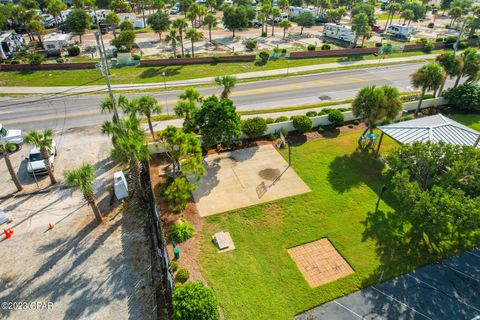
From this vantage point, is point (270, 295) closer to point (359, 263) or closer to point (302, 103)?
point (359, 263)

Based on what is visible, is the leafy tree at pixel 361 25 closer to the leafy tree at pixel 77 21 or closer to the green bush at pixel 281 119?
the green bush at pixel 281 119

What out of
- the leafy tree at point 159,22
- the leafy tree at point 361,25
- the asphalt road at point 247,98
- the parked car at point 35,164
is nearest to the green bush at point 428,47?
the leafy tree at point 361,25

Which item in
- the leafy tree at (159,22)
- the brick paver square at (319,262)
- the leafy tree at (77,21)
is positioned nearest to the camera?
the brick paver square at (319,262)

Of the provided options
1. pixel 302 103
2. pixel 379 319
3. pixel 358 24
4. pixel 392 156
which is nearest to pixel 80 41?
pixel 302 103

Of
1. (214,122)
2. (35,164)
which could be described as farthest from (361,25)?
(35,164)

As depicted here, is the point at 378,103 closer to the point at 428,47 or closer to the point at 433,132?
the point at 433,132
